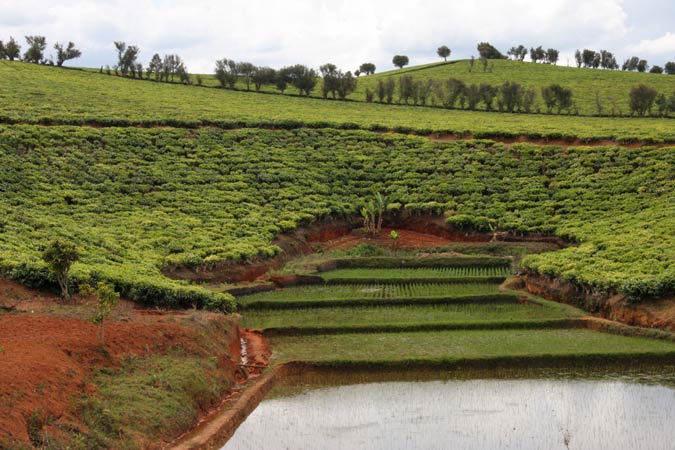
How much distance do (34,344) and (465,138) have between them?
47.4 m

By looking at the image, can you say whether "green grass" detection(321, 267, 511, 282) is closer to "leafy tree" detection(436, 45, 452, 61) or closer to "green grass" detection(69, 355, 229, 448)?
"green grass" detection(69, 355, 229, 448)

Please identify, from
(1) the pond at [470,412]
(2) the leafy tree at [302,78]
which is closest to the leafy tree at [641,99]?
(2) the leafy tree at [302,78]

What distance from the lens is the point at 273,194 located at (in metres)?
51.9

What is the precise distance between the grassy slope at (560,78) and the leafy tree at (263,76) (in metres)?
11.0

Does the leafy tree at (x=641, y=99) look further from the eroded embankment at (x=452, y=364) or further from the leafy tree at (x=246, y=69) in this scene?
the eroded embankment at (x=452, y=364)

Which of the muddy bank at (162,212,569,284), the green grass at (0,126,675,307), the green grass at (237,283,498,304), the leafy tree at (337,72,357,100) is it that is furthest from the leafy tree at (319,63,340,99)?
the green grass at (237,283,498,304)

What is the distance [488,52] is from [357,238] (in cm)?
9293

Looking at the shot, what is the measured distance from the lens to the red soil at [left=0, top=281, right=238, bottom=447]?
704 inches

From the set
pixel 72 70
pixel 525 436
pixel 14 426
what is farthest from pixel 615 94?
pixel 14 426

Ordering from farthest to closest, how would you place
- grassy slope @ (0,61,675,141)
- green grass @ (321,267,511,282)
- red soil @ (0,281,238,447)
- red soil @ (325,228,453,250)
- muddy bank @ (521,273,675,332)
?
grassy slope @ (0,61,675,141) → red soil @ (325,228,453,250) → green grass @ (321,267,511,282) → muddy bank @ (521,273,675,332) → red soil @ (0,281,238,447)

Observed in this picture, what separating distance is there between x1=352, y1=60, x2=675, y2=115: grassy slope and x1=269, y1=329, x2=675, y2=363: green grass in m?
60.9

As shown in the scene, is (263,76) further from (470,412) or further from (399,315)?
(470,412)

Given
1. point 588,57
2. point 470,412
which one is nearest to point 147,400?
point 470,412

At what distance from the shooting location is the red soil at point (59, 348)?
17.9m
